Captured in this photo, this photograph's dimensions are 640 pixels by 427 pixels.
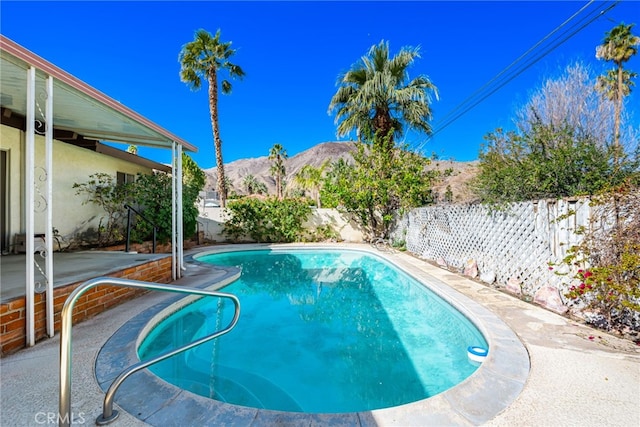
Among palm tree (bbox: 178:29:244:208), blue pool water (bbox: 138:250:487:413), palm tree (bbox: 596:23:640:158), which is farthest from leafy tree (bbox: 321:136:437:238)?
palm tree (bbox: 596:23:640:158)

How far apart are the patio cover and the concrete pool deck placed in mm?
661

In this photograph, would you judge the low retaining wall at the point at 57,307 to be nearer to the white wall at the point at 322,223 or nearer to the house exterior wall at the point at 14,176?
the house exterior wall at the point at 14,176

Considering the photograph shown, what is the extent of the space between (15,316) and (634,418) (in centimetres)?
571

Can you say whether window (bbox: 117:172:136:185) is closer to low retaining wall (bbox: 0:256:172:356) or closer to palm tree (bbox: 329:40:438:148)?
low retaining wall (bbox: 0:256:172:356)

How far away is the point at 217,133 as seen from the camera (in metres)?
17.1

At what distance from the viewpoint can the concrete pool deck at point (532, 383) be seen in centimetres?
214

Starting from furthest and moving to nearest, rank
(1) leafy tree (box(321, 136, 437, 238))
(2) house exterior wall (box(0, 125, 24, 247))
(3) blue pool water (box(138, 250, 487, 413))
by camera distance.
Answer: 1. (1) leafy tree (box(321, 136, 437, 238))
2. (2) house exterior wall (box(0, 125, 24, 247))
3. (3) blue pool water (box(138, 250, 487, 413))

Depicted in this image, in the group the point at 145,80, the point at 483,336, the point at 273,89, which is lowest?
the point at 483,336

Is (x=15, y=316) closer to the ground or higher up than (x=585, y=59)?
closer to the ground

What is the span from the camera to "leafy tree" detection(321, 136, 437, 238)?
39.7 ft

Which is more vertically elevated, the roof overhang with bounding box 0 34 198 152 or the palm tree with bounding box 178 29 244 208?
the palm tree with bounding box 178 29 244 208

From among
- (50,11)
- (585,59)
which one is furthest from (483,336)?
(50,11)

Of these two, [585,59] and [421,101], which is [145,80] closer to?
[421,101]

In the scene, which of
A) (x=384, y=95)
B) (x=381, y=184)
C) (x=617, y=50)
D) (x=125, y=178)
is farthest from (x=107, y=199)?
(x=617, y=50)
